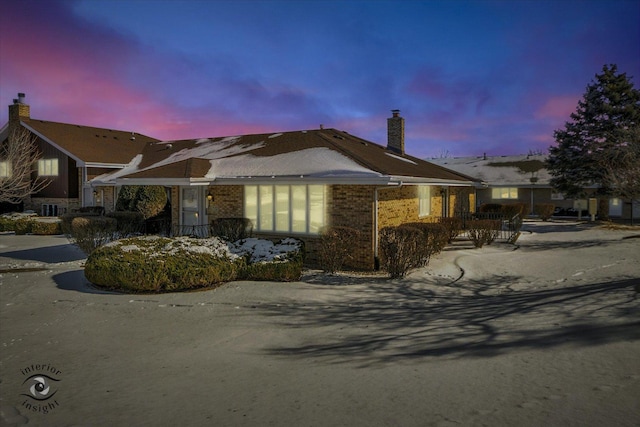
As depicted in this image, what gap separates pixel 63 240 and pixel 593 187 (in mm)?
34803

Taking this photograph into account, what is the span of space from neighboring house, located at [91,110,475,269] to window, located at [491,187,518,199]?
2075 centimetres

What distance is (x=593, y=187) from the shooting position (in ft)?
111

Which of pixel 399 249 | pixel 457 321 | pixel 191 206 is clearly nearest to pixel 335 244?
pixel 399 249

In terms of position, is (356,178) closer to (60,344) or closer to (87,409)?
(60,344)

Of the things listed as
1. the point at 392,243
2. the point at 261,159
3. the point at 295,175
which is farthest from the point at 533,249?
the point at 261,159

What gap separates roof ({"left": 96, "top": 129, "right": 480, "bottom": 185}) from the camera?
14.5 metres

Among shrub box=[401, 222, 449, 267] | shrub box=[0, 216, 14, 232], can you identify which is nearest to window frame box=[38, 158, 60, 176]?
shrub box=[0, 216, 14, 232]

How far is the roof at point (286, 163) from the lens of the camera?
14477mm

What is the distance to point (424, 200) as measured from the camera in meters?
19.2

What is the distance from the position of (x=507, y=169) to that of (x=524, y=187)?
13.9 feet

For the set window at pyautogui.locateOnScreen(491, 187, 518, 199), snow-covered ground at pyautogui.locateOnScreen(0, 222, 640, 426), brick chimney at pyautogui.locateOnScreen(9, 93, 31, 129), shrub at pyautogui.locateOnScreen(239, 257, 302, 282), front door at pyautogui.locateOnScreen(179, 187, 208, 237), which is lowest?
snow-covered ground at pyautogui.locateOnScreen(0, 222, 640, 426)

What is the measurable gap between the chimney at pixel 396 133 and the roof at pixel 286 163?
2.11 m

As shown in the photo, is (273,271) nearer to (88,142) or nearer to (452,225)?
(452,225)

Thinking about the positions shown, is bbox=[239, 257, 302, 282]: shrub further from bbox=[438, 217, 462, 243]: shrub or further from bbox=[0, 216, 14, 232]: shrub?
bbox=[0, 216, 14, 232]: shrub
